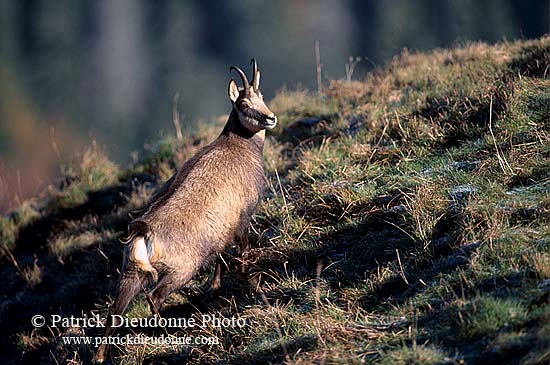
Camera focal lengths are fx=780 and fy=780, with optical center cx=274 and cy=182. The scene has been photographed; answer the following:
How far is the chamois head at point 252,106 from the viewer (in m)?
7.71

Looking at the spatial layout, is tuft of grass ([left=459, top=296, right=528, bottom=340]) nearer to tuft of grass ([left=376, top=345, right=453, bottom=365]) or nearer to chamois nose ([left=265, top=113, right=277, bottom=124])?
tuft of grass ([left=376, top=345, right=453, bottom=365])

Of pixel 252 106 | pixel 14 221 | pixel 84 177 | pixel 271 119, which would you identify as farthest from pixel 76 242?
pixel 271 119

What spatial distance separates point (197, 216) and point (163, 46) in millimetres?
64028

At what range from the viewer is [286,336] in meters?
5.70

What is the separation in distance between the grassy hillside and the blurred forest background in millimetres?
37526

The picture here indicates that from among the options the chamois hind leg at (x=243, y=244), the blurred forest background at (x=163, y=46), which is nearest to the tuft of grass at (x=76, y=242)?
the chamois hind leg at (x=243, y=244)

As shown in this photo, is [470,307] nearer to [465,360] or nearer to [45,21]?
[465,360]

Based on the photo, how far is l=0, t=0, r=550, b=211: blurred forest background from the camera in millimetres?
55156

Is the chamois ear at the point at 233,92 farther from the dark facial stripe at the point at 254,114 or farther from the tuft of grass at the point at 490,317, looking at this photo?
the tuft of grass at the point at 490,317

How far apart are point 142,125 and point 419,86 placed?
4703cm

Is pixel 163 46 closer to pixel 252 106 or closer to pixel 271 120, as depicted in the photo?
pixel 252 106

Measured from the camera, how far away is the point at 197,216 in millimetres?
6648

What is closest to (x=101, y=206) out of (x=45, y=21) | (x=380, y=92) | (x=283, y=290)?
(x=380, y=92)

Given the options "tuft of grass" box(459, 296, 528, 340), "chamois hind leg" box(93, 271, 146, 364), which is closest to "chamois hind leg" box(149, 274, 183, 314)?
"chamois hind leg" box(93, 271, 146, 364)
